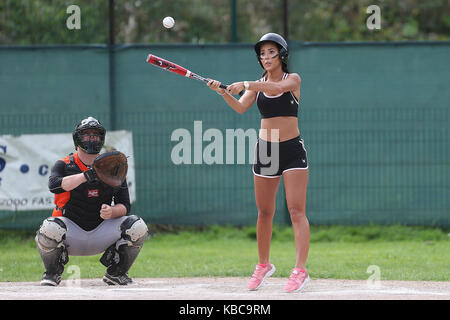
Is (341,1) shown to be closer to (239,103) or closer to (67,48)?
(67,48)

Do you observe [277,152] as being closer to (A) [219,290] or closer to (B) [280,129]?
(B) [280,129]

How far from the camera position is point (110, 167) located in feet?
20.7

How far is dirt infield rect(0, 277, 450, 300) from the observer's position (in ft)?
19.0

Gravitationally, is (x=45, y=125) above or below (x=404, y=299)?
above

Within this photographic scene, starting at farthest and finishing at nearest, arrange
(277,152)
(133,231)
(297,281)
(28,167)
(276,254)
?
(28,167) → (276,254) → (133,231) → (277,152) → (297,281)

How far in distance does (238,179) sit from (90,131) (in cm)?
440

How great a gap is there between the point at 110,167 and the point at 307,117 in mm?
4862

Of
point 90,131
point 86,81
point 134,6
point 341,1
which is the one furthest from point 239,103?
point 341,1

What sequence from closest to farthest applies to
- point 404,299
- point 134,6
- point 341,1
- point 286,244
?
point 404,299, point 286,244, point 134,6, point 341,1

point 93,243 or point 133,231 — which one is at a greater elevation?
point 133,231

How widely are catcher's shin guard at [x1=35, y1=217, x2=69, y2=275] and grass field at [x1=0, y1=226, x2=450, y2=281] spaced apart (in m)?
0.91

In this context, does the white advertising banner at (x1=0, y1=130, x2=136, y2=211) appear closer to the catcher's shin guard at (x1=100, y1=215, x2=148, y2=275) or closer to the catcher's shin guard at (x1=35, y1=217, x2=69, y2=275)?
the catcher's shin guard at (x1=100, y1=215, x2=148, y2=275)

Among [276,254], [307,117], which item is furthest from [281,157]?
[307,117]

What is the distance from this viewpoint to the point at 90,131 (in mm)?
6582
